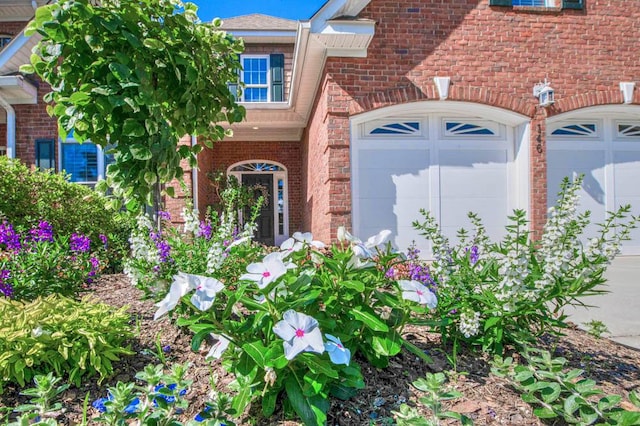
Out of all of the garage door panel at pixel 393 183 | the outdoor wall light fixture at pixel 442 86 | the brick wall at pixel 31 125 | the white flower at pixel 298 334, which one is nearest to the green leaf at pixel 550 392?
the white flower at pixel 298 334

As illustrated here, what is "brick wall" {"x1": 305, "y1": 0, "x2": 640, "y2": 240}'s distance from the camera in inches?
231

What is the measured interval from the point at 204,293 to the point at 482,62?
244 inches

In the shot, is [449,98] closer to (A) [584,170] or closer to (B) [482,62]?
(B) [482,62]

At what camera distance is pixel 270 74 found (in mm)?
10289

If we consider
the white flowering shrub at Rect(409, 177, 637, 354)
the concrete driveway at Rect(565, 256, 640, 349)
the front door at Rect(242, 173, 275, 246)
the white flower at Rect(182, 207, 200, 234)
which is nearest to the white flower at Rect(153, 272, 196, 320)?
the white flower at Rect(182, 207, 200, 234)

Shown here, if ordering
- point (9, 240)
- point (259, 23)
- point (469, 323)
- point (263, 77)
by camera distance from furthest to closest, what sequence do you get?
point (259, 23) < point (263, 77) < point (9, 240) < point (469, 323)

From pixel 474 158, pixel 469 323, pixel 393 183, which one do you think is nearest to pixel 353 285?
pixel 469 323

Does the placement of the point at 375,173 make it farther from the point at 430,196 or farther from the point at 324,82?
the point at 324,82

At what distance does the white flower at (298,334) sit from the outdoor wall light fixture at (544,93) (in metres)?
6.31

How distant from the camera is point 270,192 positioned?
11.2 m

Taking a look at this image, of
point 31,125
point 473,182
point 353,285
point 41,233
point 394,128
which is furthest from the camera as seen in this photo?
point 31,125

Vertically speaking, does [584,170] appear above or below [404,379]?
above

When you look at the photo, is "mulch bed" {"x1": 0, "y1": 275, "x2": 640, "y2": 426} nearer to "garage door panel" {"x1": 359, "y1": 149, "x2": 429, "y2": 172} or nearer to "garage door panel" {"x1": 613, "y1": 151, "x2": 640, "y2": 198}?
"garage door panel" {"x1": 359, "y1": 149, "x2": 429, "y2": 172}

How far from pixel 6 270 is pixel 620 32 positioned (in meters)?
8.70
